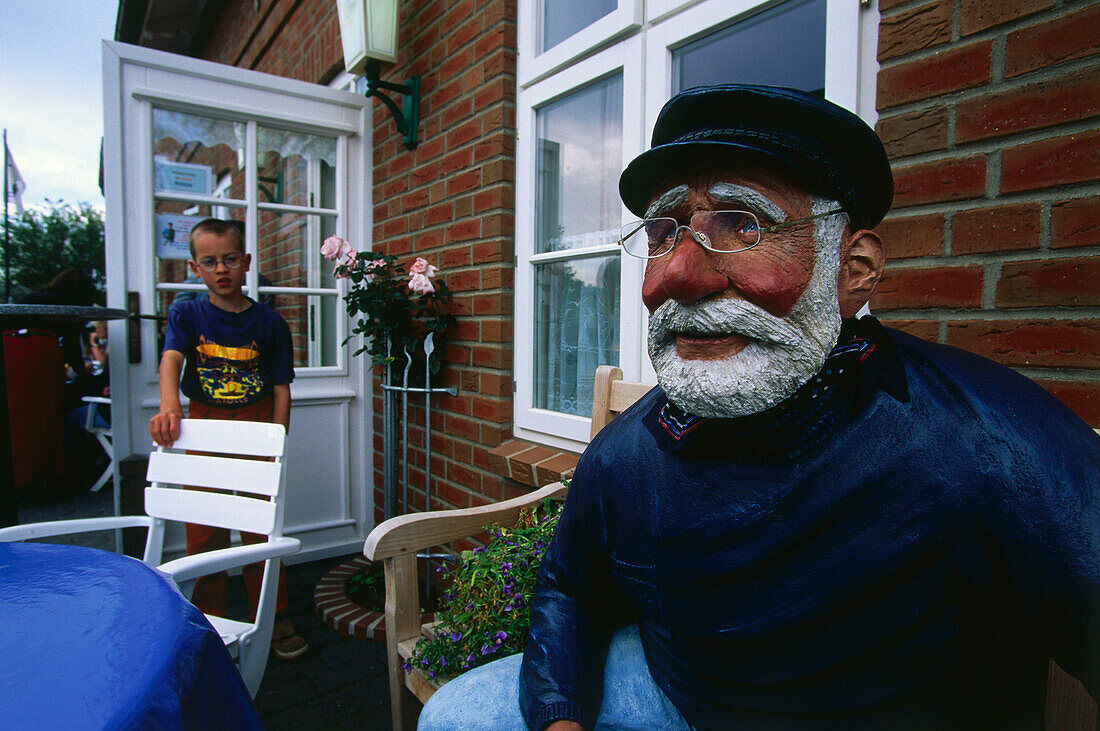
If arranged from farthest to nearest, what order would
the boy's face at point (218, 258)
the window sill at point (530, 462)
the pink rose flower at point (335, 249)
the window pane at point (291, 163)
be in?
the window pane at point (291, 163)
the pink rose flower at point (335, 249)
the boy's face at point (218, 258)
the window sill at point (530, 462)

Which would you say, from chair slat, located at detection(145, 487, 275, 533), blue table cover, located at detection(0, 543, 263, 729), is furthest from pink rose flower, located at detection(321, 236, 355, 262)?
blue table cover, located at detection(0, 543, 263, 729)

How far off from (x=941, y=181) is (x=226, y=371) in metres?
2.63

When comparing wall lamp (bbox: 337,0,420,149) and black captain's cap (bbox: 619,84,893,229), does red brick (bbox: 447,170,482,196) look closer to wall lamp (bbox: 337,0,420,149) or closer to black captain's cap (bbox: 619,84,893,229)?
wall lamp (bbox: 337,0,420,149)

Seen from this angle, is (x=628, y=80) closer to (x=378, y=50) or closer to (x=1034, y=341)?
(x=1034, y=341)

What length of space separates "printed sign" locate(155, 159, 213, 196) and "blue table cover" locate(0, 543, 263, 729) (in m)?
2.52

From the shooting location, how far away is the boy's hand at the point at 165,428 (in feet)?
7.14

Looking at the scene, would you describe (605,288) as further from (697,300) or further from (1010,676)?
(1010,676)

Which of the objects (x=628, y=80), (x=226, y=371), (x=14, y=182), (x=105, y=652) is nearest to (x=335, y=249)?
(x=226, y=371)

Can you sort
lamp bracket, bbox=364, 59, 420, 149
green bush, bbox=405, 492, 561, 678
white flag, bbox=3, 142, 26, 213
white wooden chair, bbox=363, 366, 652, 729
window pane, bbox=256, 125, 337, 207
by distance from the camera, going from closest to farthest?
1. green bush, bbox=405, 492, 561, 678
2. white wooden chair, bbox=363, 366, 652, 729
3. lamp bracket, bbox=364, 59, 420, 149
4. window pane, bbox=256, 125, 337, 207
5. white flag, bbox=3, 142, 26, 213

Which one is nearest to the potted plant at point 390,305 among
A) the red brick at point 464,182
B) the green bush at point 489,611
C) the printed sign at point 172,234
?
the red brick at point 464,182

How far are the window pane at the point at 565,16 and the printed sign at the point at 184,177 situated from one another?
1980 mm

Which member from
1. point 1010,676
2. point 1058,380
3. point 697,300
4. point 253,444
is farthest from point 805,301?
point 253,444

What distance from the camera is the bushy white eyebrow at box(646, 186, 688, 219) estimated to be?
0.92 metres

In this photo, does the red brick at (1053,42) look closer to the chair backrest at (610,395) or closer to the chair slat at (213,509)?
the chair backrest at (610,395)
